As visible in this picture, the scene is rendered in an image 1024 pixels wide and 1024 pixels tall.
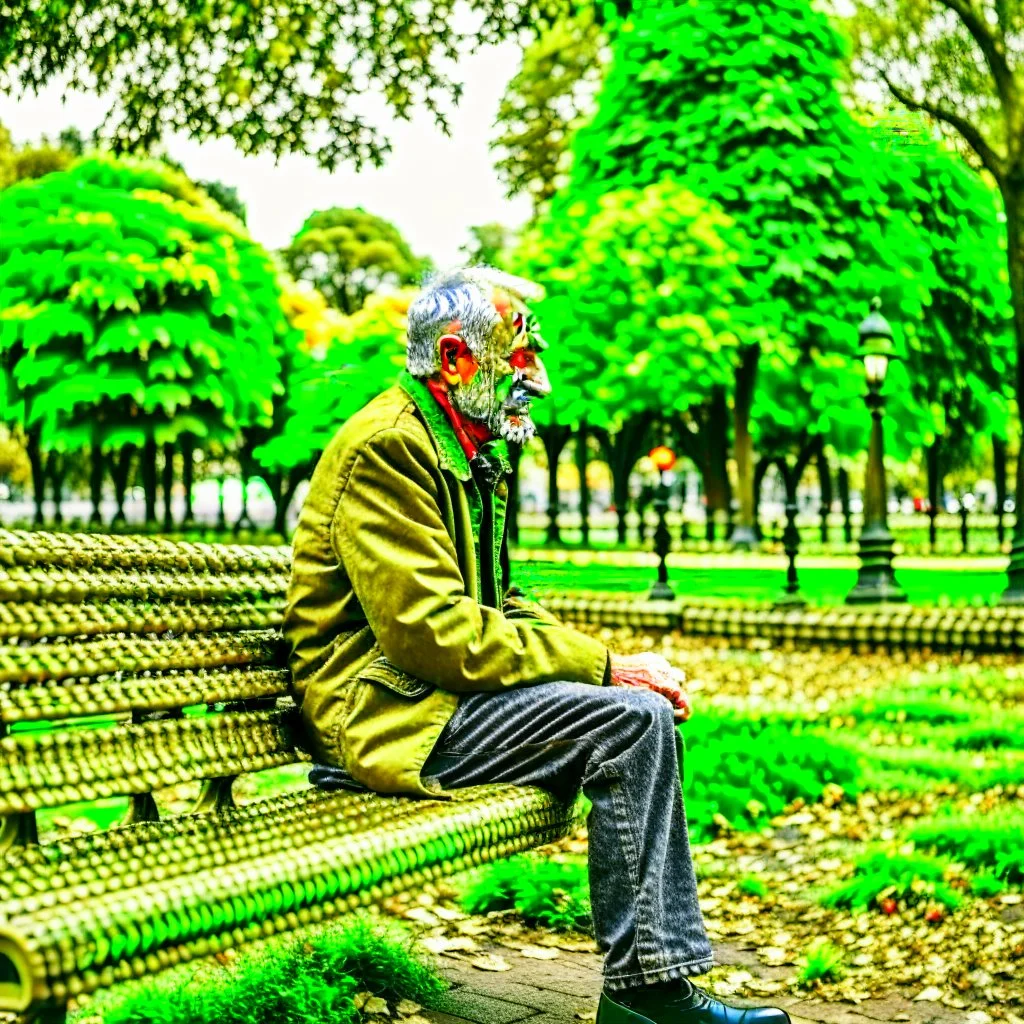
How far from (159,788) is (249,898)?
0.57 m

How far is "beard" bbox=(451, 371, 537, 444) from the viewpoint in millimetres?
3605

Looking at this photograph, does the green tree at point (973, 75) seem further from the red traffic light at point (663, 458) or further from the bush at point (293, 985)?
the bush at point (293, 985)

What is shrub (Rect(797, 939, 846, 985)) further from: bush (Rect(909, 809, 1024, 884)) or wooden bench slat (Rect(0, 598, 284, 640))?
wooden bench slat (Rect(0, 598, 284, 640))

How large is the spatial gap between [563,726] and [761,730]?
4637 millimetres

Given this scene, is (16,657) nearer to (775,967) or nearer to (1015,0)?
(775,967)

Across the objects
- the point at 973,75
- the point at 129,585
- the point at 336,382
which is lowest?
the point at 129,585

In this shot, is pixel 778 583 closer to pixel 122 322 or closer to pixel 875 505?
pixel 875 505

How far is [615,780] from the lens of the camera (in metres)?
3.24

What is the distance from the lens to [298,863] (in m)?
2.78

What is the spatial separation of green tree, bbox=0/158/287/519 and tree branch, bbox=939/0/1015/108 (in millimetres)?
14253

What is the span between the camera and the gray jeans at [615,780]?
3.14m

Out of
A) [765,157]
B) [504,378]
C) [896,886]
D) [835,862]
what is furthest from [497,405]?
[765,157]

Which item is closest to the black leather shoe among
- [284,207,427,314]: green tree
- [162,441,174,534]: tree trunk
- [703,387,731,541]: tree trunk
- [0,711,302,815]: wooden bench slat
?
→ [0,711,302,815]: wooden bench slat

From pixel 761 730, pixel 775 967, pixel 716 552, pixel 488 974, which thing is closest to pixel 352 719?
pixel 488 974
